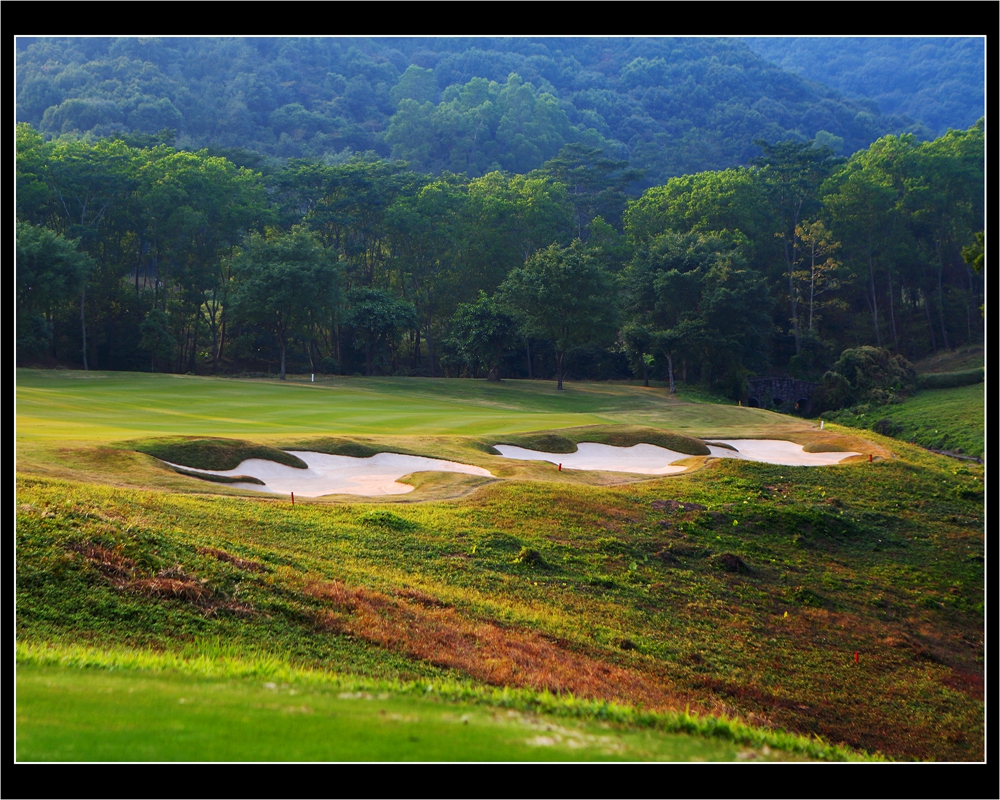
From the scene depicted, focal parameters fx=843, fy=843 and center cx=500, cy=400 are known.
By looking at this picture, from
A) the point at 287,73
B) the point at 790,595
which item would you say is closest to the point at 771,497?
the point at 790,595

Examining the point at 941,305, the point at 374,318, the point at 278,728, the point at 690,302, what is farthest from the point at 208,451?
the point at 941,305

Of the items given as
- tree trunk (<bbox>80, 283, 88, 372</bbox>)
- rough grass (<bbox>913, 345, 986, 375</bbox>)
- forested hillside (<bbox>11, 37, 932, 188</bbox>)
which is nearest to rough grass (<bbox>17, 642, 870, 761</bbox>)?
tree trunk (<bbox>80, 283, 88, 372</bbox>)

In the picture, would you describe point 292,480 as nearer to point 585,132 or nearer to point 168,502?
point 168,502

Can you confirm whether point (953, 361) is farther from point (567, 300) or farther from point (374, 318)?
point (374, 318)

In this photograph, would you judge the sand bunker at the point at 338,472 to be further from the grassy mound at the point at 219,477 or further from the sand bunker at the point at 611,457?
the sand bunker at the point at 611,457

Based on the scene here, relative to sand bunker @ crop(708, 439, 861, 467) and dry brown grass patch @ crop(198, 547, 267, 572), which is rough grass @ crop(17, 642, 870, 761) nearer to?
dry brown grass patch @ crop(198, 547, 267, 572)

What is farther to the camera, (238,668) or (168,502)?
(168,502)

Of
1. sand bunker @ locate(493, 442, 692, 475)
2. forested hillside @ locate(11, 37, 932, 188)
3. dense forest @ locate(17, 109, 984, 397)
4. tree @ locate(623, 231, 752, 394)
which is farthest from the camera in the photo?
forested hillside @ locate(11, 37, 932, 188)
